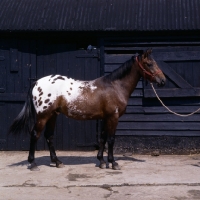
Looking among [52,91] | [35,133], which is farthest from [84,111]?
[35,133]

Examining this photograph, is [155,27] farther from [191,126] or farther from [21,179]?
[21,179]

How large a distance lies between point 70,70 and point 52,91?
182 centimetres

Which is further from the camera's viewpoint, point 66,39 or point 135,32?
point 66,39

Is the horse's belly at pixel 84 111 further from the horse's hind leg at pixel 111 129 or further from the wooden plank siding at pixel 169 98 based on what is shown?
the wooden plank siding at pixel 169 98

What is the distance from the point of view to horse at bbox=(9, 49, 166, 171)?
22.7 ft

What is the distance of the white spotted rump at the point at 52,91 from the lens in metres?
6.88

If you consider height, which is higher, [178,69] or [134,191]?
[178,69]

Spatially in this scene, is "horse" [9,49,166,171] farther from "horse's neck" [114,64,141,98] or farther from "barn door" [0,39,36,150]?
"barn door" [0,39,36,150]

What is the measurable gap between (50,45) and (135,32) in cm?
193

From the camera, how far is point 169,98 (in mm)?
8336

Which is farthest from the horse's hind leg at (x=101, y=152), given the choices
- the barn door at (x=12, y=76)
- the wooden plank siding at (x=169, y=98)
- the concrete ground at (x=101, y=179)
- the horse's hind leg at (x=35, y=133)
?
the barn door at (x=12, y=76)

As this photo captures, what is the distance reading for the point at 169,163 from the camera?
24.7ft

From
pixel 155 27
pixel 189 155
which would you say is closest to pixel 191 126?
pixel 189 155

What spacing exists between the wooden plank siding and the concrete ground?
0.62 meters
